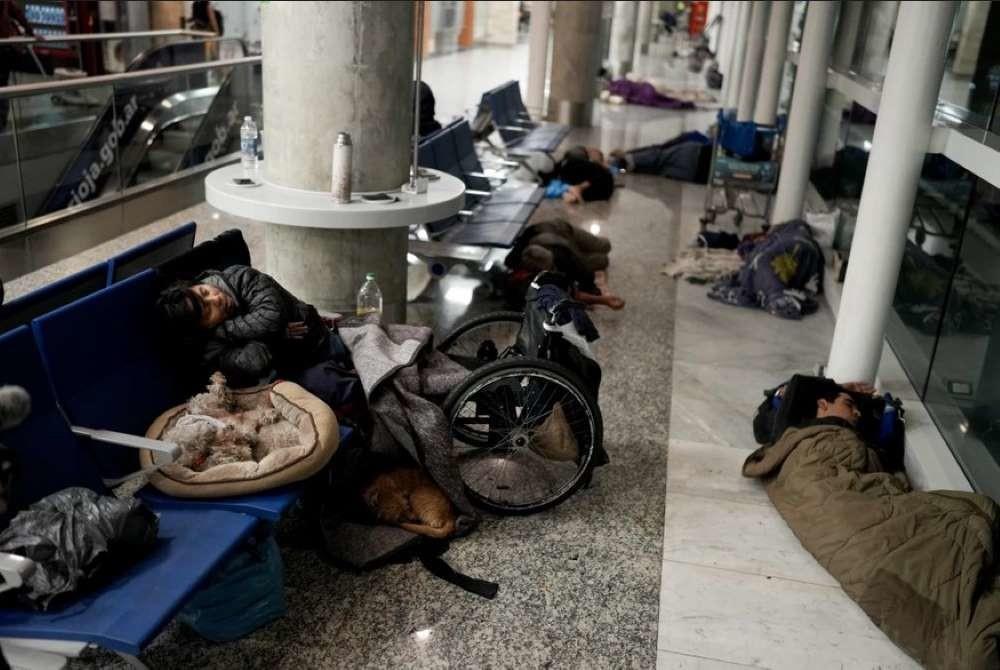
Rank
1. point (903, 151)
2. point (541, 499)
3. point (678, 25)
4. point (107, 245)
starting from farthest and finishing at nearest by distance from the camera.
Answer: point (678, 25), point (107, 245), point (903, 151), point (541, 499)

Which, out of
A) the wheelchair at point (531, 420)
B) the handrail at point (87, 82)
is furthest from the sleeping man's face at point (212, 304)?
the handrail at point (87, 82)

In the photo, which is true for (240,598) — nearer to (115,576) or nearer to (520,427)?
(115,576)

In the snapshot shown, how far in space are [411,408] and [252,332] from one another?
2.07 feet

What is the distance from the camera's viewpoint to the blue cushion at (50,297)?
2814mm

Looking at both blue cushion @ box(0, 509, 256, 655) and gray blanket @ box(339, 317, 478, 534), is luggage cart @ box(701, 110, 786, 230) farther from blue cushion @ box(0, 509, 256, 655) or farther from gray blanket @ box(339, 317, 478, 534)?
blue cushion @ box(0, 509, 256, 655)

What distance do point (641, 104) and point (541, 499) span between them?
16.5 metres

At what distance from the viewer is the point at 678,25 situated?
4938cm

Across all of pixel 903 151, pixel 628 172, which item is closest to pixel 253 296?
pixel 903 151

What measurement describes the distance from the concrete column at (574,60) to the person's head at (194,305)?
12.1m

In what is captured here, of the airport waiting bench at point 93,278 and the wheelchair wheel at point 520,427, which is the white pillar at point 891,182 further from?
the airport waiting bench at point 93,278

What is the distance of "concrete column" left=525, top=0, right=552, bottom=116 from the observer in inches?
606

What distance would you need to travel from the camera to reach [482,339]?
13.9 feet

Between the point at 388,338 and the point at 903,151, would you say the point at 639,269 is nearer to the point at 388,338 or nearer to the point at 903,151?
the point at 903,151

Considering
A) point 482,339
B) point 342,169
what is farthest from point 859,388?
point 342,169
